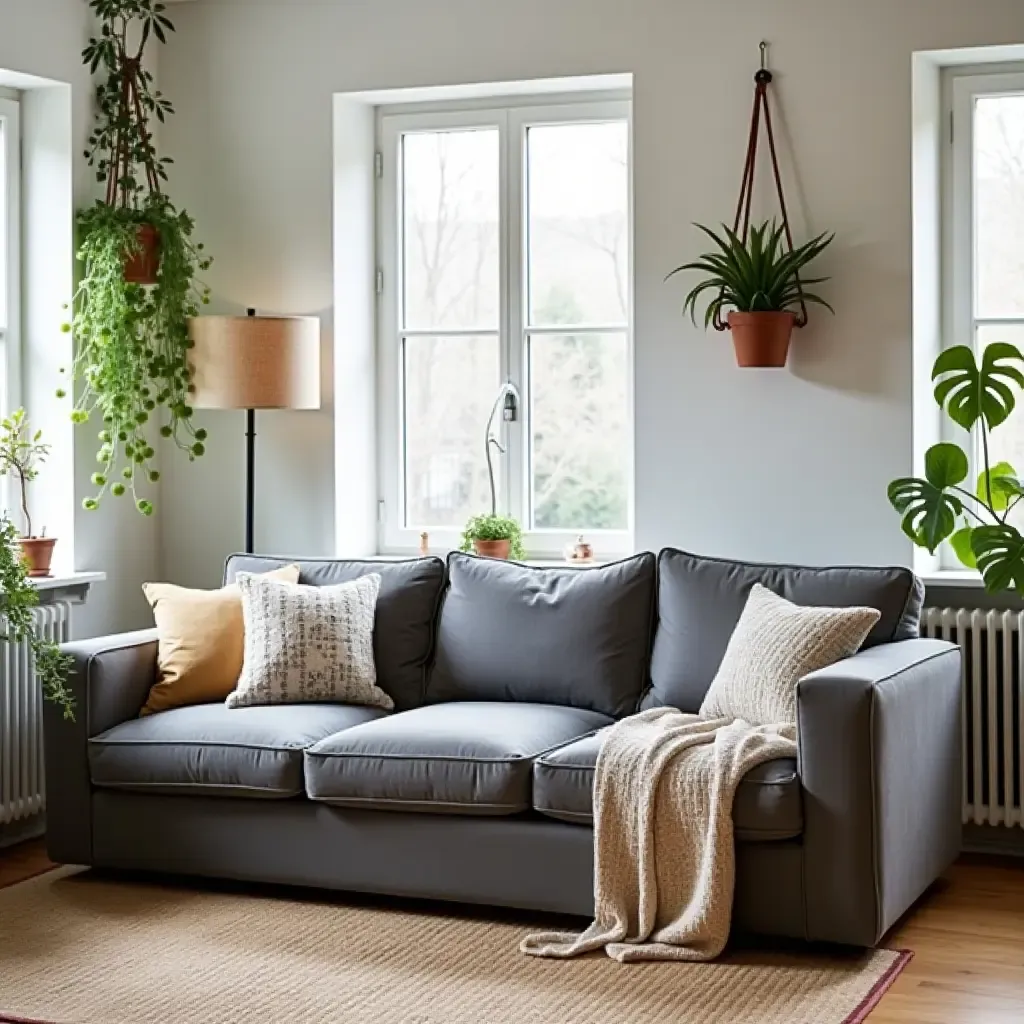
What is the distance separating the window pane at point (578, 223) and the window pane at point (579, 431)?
10 centimetres

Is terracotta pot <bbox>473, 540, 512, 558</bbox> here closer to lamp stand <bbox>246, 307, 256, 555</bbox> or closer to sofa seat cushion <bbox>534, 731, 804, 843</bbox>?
lamp stand <bbox>246, 307, 256, 555</bbox>

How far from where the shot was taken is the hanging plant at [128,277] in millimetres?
5191

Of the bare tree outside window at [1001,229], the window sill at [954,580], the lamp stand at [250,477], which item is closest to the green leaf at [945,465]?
the window sill at [954,580]

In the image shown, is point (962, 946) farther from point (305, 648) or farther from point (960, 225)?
point (960, 225)

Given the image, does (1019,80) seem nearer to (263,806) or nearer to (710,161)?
(710,161)

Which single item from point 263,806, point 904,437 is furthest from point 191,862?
point 904,437

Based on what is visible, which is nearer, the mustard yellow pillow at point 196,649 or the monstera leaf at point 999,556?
the monstera leaf at point 999,556

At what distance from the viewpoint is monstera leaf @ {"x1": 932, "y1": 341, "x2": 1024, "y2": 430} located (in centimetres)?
454

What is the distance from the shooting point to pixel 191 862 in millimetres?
4453

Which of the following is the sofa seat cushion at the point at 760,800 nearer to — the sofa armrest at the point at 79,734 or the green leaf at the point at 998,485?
the green leaf at the point at 998,485

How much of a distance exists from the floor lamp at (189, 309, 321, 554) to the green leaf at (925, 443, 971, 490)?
193cm

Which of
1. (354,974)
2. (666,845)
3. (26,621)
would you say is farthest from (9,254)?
(666,845)

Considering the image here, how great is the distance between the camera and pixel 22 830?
16.8ft

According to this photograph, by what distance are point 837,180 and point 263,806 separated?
7.83 feet
